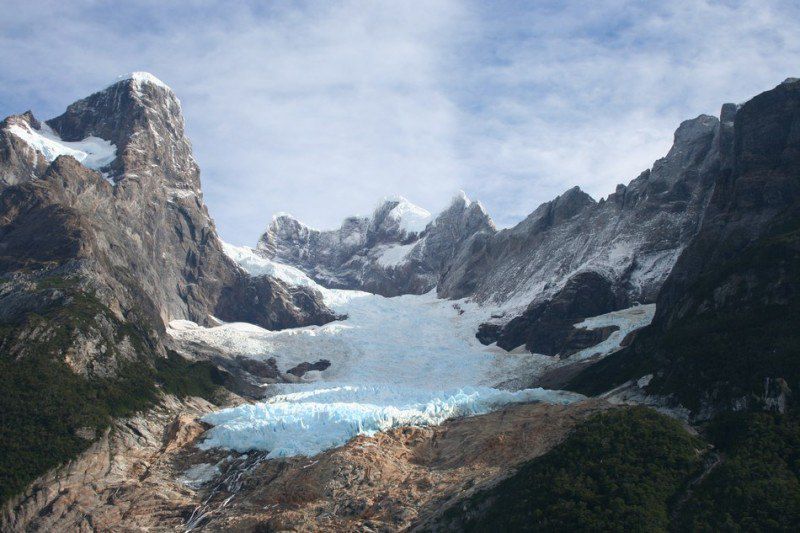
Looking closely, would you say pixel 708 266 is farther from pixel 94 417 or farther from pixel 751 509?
pixel 94 417

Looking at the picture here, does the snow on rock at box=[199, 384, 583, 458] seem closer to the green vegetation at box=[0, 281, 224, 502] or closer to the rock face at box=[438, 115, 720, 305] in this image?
the green vegetation at box=[0, 281, 224, 502]

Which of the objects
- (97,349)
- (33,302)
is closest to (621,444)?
(97,349)

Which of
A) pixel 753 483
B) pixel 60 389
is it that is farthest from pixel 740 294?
pixel 60 389

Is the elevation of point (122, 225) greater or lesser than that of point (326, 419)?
greater

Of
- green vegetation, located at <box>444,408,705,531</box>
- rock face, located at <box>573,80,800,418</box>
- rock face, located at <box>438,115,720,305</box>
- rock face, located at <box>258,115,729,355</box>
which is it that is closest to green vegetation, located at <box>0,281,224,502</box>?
green vegetation, located at <box>444,408,705,531</box>

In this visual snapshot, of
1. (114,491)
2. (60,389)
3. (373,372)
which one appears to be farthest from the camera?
(373,372)

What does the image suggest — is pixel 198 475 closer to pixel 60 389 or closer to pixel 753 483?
pixel 60 389
